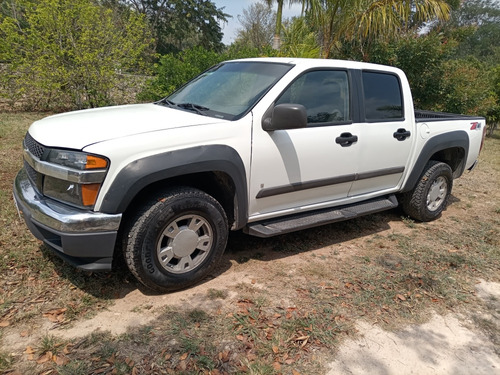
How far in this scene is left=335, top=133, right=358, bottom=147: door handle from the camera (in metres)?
3.59

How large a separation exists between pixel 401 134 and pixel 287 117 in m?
1.75

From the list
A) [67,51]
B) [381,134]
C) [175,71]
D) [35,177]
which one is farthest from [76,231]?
[67,51]

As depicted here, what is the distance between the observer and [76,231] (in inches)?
98.5

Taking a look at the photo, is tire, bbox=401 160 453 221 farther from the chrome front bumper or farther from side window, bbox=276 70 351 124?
the chrome front bumper

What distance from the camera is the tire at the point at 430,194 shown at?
470 centimetres

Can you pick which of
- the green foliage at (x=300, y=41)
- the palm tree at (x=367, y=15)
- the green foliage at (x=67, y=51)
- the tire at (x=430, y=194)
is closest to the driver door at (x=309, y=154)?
the tire at (x=430, y=194)

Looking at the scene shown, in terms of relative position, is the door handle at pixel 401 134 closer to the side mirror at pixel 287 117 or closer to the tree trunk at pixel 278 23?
the side mirror at pixel 287 117

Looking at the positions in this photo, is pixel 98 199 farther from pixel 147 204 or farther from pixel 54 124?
pixel 54 124

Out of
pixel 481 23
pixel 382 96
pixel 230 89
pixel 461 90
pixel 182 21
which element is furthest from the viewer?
pixel 481 23

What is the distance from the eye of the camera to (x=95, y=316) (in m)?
2.69

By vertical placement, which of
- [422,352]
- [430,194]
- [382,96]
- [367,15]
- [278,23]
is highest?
[367,15]

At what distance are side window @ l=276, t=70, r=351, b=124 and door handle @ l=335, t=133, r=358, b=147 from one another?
0.53 feet

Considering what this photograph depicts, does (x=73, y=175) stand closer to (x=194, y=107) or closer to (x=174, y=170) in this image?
(x=174, y=170)

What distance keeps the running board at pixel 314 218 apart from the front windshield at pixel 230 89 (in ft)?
3.22
